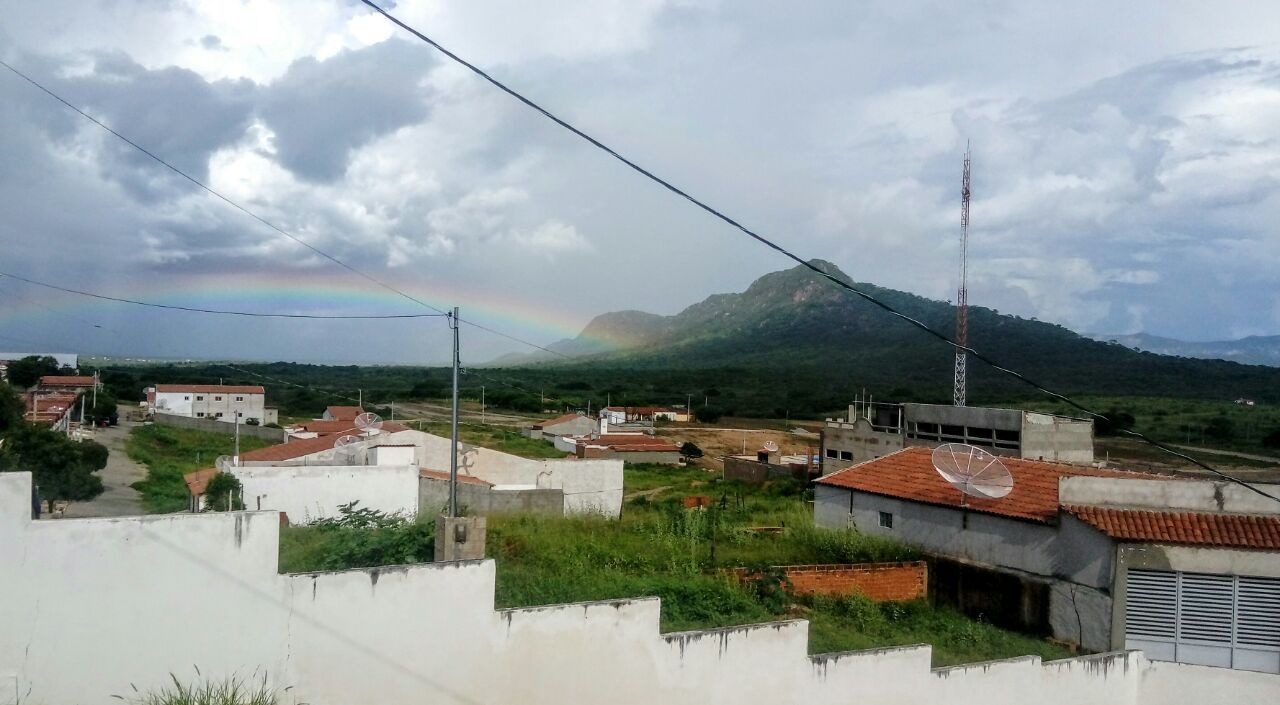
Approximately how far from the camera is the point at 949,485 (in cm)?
1619

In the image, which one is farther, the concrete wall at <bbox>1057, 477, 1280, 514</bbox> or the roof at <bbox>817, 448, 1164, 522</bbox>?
the roof at <bbox>817, 448, 1164, 522</bbox>

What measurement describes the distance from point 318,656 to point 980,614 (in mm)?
10718

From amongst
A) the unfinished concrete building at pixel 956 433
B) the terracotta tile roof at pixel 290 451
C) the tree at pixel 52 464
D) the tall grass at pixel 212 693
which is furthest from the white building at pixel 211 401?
the tall grass at pixel 212 693

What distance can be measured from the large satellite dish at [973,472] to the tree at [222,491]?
11860 mm

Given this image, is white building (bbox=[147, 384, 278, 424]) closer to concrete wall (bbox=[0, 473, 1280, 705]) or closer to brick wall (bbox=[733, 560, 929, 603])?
brick wall (bbox=[733, 560, 929, 603])

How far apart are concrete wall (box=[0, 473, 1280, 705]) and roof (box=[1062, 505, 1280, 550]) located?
3559mm

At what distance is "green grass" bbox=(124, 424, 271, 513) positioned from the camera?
75.4 ft

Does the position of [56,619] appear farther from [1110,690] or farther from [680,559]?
[1110,690]

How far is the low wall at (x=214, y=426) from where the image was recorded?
146 feet

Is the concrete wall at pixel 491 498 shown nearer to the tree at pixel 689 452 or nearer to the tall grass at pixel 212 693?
the tall grass at pixel 212 693

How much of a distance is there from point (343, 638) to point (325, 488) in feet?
31.8

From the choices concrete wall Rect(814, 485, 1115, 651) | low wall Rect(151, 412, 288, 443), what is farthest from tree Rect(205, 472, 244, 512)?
low wall Rect(151, 412, 288, 443)

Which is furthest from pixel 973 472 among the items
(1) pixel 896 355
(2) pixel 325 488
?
(1) pixel 896 355

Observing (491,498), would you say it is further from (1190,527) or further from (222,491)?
(1190,527)
